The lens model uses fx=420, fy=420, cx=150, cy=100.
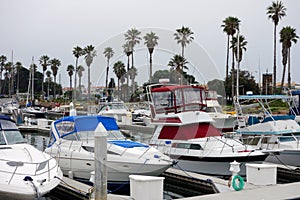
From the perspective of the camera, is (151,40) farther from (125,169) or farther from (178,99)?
(178,99)

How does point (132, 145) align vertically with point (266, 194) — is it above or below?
above

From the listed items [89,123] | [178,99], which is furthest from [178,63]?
[89,123]

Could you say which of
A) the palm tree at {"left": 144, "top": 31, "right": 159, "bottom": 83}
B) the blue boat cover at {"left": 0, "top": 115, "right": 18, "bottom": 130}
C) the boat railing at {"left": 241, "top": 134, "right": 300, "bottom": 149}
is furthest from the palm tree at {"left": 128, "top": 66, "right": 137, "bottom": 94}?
the boat railing at {"left": 241, "top": 134, "right": 300, "bottom": 149}

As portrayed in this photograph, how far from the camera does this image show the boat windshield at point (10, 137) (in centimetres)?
1273

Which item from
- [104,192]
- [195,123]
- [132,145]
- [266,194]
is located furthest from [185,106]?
[104,192]

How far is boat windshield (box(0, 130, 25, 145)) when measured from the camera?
41.8 ft

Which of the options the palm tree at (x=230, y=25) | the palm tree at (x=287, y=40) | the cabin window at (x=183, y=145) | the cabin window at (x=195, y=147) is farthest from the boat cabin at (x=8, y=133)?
the palm tree at (x=287, y=40)

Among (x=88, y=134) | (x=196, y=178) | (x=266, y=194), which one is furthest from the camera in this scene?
(x=88, y=134)

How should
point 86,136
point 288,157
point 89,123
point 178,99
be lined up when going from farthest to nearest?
point 288,157 < point 178,99 < point 89,123 < point 86,136

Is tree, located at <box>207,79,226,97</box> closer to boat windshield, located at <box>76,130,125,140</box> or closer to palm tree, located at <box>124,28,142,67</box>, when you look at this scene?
palm tree, located at <box>124,28,142,67</box>

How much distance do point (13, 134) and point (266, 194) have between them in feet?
25.6

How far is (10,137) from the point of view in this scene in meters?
13.0

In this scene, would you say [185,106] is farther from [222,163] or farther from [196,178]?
[196,178]

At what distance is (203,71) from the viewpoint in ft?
43.1
